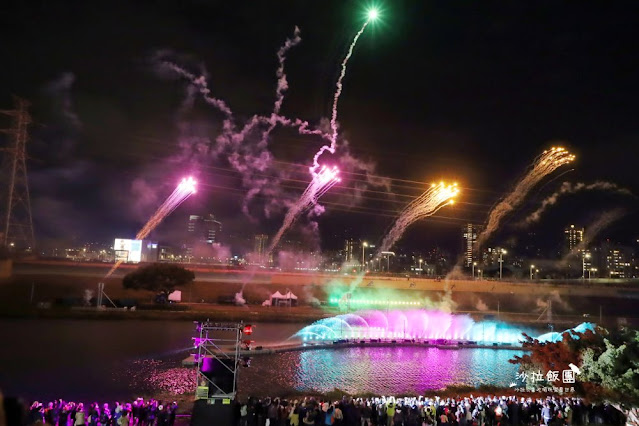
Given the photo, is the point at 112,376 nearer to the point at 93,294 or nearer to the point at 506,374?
the point at 506,374

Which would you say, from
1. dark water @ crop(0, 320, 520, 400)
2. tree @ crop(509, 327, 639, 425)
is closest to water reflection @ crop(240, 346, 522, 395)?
dark water @ crop(0, 320, 520, 400)

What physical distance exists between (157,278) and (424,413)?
48.7 meters

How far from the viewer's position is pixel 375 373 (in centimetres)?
3397

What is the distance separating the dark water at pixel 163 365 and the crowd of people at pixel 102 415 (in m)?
6.87

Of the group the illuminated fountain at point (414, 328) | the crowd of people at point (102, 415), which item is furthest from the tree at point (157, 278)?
the crowd of people at point (102, 415)

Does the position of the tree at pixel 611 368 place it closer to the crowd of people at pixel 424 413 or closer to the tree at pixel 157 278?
the crowd of people at pixel 424 413

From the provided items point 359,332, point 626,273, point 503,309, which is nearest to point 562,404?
point 359,332

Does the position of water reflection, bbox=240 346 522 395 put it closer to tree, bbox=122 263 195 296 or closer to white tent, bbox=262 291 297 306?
white tent, bbox=262 291 297 306

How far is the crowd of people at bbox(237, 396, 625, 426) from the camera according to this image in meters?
18.6

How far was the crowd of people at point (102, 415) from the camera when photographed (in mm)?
17188

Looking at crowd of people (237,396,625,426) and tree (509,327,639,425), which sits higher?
tree (509,327,639,425)

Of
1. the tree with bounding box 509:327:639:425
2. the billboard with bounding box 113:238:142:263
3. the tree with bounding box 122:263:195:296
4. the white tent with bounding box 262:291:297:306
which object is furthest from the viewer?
the billboard with bounding box 113:238:142:263

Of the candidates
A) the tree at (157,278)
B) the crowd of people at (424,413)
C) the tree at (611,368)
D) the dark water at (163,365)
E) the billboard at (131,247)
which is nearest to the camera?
the crowd of people at (424,413)

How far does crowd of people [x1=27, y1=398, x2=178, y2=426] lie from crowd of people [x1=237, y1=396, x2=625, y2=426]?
112 inches
